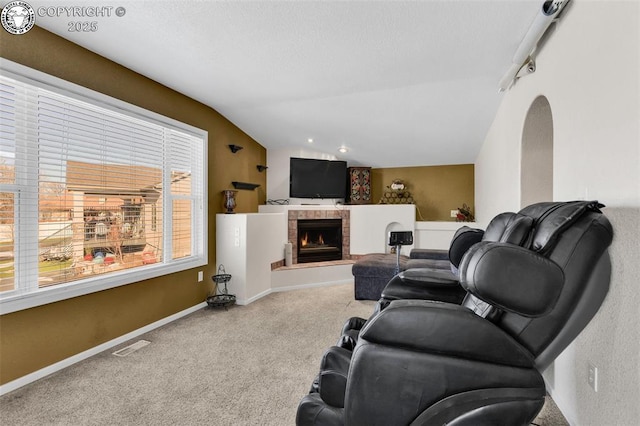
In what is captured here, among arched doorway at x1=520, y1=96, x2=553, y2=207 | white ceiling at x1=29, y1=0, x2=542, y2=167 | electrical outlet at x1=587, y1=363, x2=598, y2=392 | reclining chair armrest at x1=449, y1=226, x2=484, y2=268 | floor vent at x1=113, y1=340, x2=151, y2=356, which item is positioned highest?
white ceiling at x1=29, y1=0, x2=542, y2=167

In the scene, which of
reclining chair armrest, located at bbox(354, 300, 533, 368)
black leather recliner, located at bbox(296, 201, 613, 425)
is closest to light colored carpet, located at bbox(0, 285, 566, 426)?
black leather recliner, located at bbox(296, 201, 613, 425)

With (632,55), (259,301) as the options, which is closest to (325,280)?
(259,301)

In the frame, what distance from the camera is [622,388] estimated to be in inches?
49.2

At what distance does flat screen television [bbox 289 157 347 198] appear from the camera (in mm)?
5551

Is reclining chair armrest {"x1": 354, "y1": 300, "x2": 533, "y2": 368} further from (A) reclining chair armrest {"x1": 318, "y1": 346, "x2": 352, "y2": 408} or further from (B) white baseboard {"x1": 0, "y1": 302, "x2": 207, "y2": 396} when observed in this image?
(B) white baseboard {"x1": 0, "y1": 302, "x2": 207, "y2": 396}

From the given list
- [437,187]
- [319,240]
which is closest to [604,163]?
[319,240]

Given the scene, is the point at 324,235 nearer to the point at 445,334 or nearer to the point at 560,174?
the point at 560,174

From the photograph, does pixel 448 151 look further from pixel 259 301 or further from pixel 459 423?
pixel 459 423

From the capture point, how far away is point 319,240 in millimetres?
5711

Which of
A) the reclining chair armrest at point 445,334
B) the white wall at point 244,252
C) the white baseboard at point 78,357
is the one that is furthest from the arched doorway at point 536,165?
the white baseboard at point 78,357

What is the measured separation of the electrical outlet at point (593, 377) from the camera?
1446 mm

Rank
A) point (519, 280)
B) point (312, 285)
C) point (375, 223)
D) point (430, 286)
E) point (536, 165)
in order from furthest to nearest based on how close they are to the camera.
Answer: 1. point (375, 223)
2. point (312, 285)
3. point (536, 165)
4. point (430, 286)
5. point (519, 280)

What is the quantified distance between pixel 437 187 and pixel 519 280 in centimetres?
551

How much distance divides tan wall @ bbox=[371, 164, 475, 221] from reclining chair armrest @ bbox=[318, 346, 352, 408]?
5116 mm
